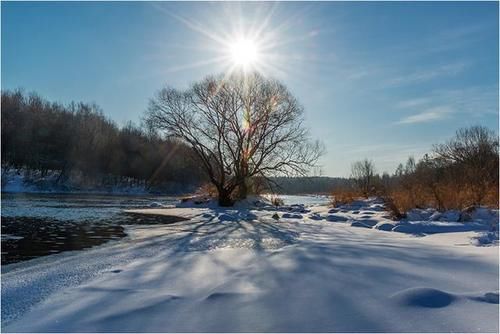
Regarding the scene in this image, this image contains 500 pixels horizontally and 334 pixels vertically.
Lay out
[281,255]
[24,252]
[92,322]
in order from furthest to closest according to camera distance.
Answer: [24,252] < [281,255] < [92,322]

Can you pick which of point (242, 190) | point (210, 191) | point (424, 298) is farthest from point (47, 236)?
point (210, 191)

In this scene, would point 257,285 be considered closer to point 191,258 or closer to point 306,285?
point 306,285

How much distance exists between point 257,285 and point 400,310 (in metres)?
1.49

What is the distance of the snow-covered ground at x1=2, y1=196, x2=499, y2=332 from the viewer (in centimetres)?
320

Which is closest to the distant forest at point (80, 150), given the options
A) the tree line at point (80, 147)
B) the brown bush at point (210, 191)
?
the tree line at point (80, 147)

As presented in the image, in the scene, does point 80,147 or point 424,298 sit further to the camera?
point 80,147

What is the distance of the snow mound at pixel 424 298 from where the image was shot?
3393mm

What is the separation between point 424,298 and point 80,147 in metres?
68.8

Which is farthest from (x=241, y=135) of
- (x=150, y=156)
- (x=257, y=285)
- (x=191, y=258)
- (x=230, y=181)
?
(x=150, y=156)

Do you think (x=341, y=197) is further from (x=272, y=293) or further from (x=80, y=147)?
(x=80, y=147)

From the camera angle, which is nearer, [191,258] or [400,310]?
[400,310]

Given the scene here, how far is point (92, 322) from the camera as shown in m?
3.52

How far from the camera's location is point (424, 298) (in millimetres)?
3463

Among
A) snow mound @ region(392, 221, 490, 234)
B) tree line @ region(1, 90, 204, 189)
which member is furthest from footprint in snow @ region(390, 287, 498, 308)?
tree line @ region(1, 90, 204, 189)
